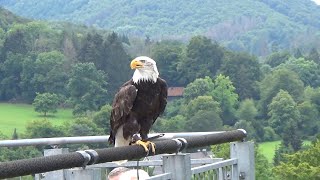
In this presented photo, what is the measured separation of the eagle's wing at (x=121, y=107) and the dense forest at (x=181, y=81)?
75.9 meters

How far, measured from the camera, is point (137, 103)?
18.8 feet

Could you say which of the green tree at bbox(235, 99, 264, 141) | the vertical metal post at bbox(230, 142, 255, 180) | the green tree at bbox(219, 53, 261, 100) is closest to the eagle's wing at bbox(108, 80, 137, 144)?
the vertical metal post at bbox(230, 142, 255, 180)

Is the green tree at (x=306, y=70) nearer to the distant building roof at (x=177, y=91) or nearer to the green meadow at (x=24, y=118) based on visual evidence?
the distant building roof at (x=177, y=91)

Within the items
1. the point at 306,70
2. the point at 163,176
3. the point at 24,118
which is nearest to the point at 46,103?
the point at 24,118

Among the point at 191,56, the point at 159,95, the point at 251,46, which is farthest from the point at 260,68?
the point at 159,95

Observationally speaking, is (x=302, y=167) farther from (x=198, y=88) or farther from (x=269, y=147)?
(x=198, y=88)

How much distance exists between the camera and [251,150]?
185 inches

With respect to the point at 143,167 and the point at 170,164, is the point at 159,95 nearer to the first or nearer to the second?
the point at 143,167

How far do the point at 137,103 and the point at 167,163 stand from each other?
6.64 ft

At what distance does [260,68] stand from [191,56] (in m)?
11.8

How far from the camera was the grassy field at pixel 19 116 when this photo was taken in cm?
7926

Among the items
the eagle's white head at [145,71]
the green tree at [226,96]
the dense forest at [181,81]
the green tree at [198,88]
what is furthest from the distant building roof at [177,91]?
the eagle's white head at [145,71]

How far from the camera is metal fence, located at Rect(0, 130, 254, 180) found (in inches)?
107

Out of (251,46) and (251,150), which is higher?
(251,46)
